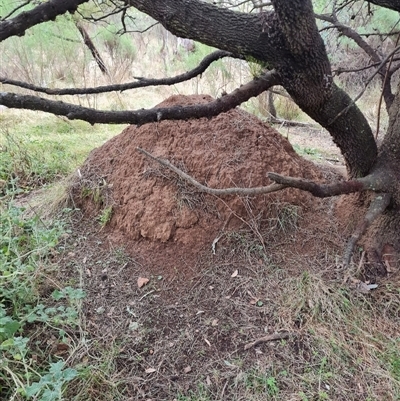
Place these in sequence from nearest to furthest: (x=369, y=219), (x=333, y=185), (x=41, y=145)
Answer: (x=333, y=185)
(x=369, y=219)
(x=41, y=145)

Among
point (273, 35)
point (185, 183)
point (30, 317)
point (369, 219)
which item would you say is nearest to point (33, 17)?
point (273, 35)

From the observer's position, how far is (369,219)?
172cm

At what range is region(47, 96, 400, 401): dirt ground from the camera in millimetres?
1486

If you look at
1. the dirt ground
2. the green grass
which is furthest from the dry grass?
the green grass

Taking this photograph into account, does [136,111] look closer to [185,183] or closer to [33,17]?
[33,17]

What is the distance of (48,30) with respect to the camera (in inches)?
223

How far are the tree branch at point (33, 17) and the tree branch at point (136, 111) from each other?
0.25 metres

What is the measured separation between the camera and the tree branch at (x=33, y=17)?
1258mm

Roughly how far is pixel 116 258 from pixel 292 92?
1.26 m

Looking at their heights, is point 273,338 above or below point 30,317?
below

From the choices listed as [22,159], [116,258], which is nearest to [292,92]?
[116,258]

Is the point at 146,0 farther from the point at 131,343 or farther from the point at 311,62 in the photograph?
the point at 131,343

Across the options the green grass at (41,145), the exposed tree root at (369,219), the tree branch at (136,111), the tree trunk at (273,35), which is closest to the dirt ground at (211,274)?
the exposed tree root at (369,219)

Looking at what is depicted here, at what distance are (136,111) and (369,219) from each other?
118cm
